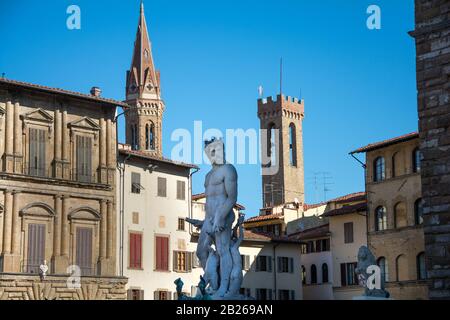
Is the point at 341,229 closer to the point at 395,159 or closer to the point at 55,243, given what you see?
the point at 395,159

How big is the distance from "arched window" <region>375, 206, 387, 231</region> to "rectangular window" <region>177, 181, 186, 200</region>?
11.0 meters

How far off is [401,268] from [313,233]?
11270mm

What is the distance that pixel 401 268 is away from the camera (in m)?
50.6

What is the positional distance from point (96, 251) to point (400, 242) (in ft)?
53.8

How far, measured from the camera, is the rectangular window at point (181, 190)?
52094mm

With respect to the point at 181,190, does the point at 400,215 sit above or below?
below

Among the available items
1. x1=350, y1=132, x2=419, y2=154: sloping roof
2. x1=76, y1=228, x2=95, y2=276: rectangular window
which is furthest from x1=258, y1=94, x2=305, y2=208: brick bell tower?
x1=76, y1=228, x2=95, y2=276: rectangular window

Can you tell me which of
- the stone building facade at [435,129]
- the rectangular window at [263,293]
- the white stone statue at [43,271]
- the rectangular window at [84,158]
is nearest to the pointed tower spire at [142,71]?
the rectangular window at [263,293]

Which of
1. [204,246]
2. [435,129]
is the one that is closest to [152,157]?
[435,129]

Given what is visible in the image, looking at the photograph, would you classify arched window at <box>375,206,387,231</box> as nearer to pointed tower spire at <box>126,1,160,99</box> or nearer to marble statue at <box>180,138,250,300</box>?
marble statue at <box>180,138,250,300</box>

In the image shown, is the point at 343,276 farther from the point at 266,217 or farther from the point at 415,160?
the point at 415,160

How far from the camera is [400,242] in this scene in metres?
51.2
